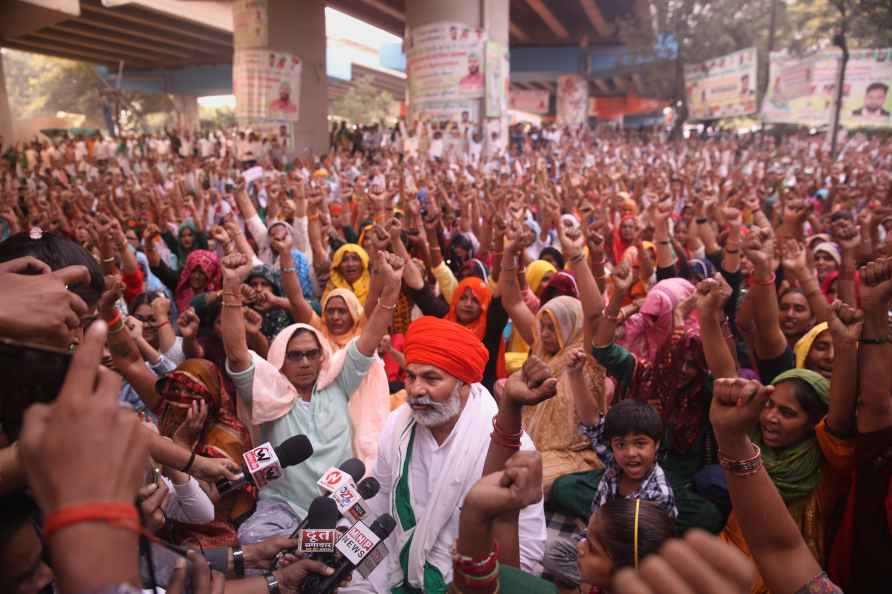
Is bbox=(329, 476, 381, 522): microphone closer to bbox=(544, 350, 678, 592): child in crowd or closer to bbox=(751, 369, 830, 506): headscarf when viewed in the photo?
bbox=(544, 350, 678, 592): child in crowd

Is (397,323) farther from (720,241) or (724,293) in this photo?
(720,241)

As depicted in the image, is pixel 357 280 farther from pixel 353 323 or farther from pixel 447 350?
pixel 447 350

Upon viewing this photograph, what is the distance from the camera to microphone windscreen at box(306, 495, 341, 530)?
1.71 metres

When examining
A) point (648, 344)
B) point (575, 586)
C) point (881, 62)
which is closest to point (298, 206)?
point (648, 344)

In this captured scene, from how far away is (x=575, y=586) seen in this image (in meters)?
2.53

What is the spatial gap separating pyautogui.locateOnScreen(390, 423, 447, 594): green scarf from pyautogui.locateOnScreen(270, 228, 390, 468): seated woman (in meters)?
0.64

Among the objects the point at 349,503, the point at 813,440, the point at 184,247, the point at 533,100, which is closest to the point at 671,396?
the point at 813,440

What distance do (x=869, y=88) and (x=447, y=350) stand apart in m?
14.2

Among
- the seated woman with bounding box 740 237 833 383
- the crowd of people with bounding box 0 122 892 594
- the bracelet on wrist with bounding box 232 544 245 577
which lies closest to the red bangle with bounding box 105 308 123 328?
the crowd of people with bounding box 0 122 892 594

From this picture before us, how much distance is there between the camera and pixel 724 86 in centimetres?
1636

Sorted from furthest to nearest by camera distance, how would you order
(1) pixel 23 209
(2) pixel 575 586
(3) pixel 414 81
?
(3) pixel 414 81, (1) pixel 23 209, (2) pixel 575 586

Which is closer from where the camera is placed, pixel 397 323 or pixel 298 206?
pixel 397 323

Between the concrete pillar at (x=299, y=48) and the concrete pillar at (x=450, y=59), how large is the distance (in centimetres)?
282

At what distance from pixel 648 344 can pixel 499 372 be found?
2.92 feet
